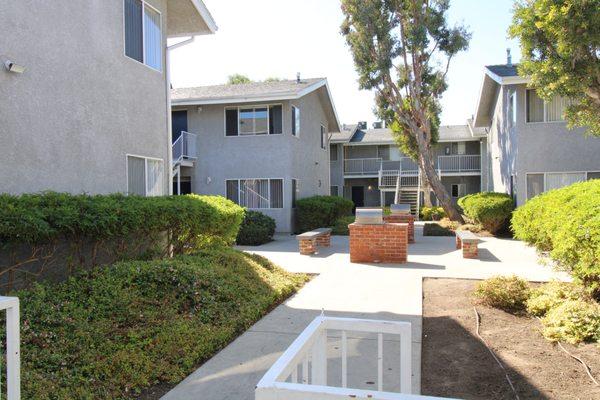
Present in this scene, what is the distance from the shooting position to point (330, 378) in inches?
169

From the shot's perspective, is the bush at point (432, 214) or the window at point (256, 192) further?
the bush at point (432, 214)

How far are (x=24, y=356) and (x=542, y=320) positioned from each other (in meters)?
5.58

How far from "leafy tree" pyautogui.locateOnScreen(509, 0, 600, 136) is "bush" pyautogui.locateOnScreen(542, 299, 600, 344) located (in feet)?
17.8

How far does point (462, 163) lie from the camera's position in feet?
103

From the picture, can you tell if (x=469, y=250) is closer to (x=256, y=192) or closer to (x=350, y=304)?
(x=350, y=304)

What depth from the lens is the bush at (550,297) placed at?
20.0ft

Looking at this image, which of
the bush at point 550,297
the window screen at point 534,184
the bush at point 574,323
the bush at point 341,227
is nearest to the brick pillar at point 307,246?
the bush at point 341,227

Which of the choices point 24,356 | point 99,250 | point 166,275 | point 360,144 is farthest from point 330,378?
point 360,144

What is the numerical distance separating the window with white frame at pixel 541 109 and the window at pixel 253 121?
9155 millimetres

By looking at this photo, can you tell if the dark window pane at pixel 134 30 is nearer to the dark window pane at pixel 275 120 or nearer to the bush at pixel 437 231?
the dark window pane at pixel 275 120

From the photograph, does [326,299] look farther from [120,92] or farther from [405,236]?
[120,92]

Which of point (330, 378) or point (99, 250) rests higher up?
point (99, 250)

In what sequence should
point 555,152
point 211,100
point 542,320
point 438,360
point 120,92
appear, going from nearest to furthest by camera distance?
point 438,360 < point 542,320 < point 120,92 < point 555,152 < point 211,100

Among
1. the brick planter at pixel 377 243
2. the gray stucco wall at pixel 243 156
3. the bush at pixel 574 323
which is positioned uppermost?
the gray stucco wall at pixel 243 156
